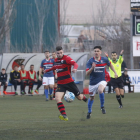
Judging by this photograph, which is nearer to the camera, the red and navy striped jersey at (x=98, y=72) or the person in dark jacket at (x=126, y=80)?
the red and navy striped jersey at (x=98, y=72)

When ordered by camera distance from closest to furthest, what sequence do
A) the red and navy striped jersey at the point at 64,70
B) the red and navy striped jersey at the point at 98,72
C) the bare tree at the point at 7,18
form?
the red and navy striped jersey at the point at 64,70 < the red and navy striped jersey at the point at 98,72 < the bare tree at the point at 7,18

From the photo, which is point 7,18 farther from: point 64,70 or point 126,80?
point 64,70

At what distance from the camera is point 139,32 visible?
2902cm

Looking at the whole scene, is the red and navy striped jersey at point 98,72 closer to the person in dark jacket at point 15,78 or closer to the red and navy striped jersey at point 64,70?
the red and navy striped jersey at point 64,70

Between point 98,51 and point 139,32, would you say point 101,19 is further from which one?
point 98,51

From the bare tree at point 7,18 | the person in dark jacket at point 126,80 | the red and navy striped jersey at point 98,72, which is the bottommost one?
the person in dark jacket at point 126,80

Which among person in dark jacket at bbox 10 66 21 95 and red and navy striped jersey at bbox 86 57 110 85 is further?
person in dark jacket at bbox 10 66 21 95

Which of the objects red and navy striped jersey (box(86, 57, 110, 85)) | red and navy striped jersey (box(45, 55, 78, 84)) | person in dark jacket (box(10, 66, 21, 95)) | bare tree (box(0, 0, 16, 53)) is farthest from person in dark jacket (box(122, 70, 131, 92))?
red and navy striped jersey (box(45, 55, 78, 84))

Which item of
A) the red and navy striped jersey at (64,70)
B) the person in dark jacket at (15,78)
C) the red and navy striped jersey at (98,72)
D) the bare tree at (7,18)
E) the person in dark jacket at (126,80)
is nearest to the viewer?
the red and navy striped jersey at (64,70)

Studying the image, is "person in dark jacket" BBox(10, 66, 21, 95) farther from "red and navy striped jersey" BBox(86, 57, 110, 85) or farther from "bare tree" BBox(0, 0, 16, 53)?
"red and navy striped jersey" BBox(86, 57, 110, 85)

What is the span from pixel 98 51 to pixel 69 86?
1467mm

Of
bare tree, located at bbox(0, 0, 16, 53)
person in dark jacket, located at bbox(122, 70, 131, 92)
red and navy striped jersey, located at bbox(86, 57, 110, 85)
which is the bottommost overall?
person in dark jacket, located at bbox(122, 70, 131, 92)

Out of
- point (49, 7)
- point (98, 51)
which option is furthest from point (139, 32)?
point (98, 51)

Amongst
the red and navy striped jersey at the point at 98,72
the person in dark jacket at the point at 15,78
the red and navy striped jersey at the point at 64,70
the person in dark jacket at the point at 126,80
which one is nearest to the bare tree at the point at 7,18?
the person in dark jacket at the point at 15,78
